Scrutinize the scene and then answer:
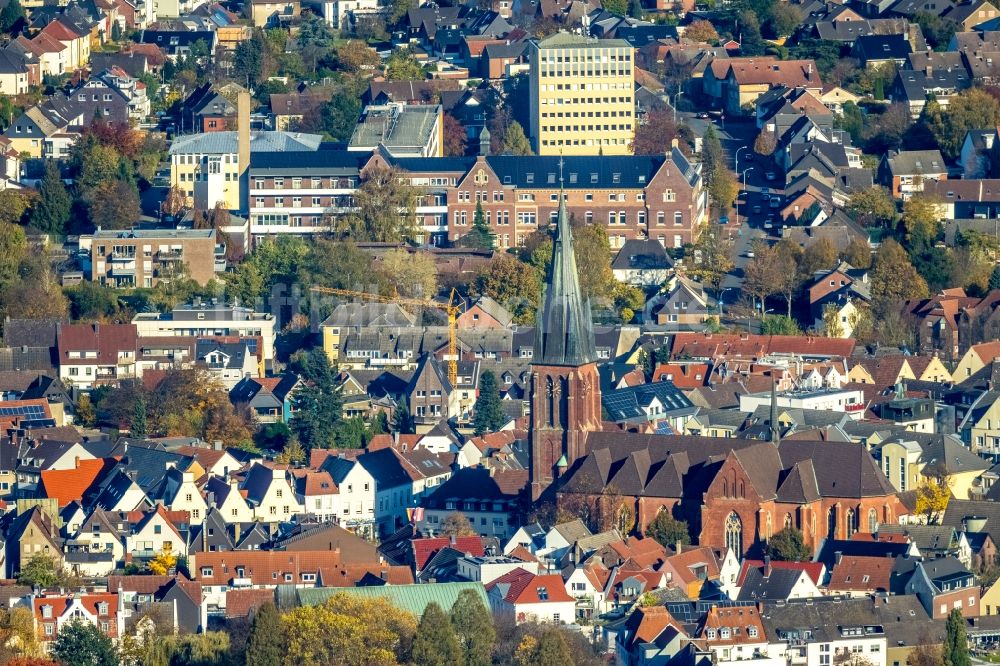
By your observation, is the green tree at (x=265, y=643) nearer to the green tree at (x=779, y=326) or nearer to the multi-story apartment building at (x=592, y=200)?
the green tree at (x=779, y=326)

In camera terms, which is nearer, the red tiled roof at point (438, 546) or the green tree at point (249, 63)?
the red tiled roof at point (438, 546)

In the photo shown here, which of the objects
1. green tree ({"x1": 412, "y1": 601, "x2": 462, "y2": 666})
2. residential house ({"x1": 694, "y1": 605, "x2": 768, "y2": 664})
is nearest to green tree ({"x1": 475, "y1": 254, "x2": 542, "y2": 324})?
residential house ({"x1": 694, "y1": 605, "x2": 768, "y2": 664})

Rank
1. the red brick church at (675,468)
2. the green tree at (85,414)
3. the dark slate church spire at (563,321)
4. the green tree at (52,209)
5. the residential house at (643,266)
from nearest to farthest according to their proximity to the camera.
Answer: the red brick church at (675,468)
the dark slate church spire at (563,321)
the green tree at (85,414)
the residential house at (643,266)
the green tree at (52,209)

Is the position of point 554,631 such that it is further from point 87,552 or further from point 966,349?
point 966,349

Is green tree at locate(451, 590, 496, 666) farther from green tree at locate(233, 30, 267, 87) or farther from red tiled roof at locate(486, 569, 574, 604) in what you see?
green tree at locate(233, 30, 267, 87)

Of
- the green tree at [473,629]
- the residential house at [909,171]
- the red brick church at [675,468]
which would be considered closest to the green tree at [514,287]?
the residential house at [909,171]

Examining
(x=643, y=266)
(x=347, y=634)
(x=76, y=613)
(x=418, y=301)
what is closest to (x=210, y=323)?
(x=418, y=301)

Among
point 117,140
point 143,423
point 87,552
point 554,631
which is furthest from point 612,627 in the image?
point 117,140
